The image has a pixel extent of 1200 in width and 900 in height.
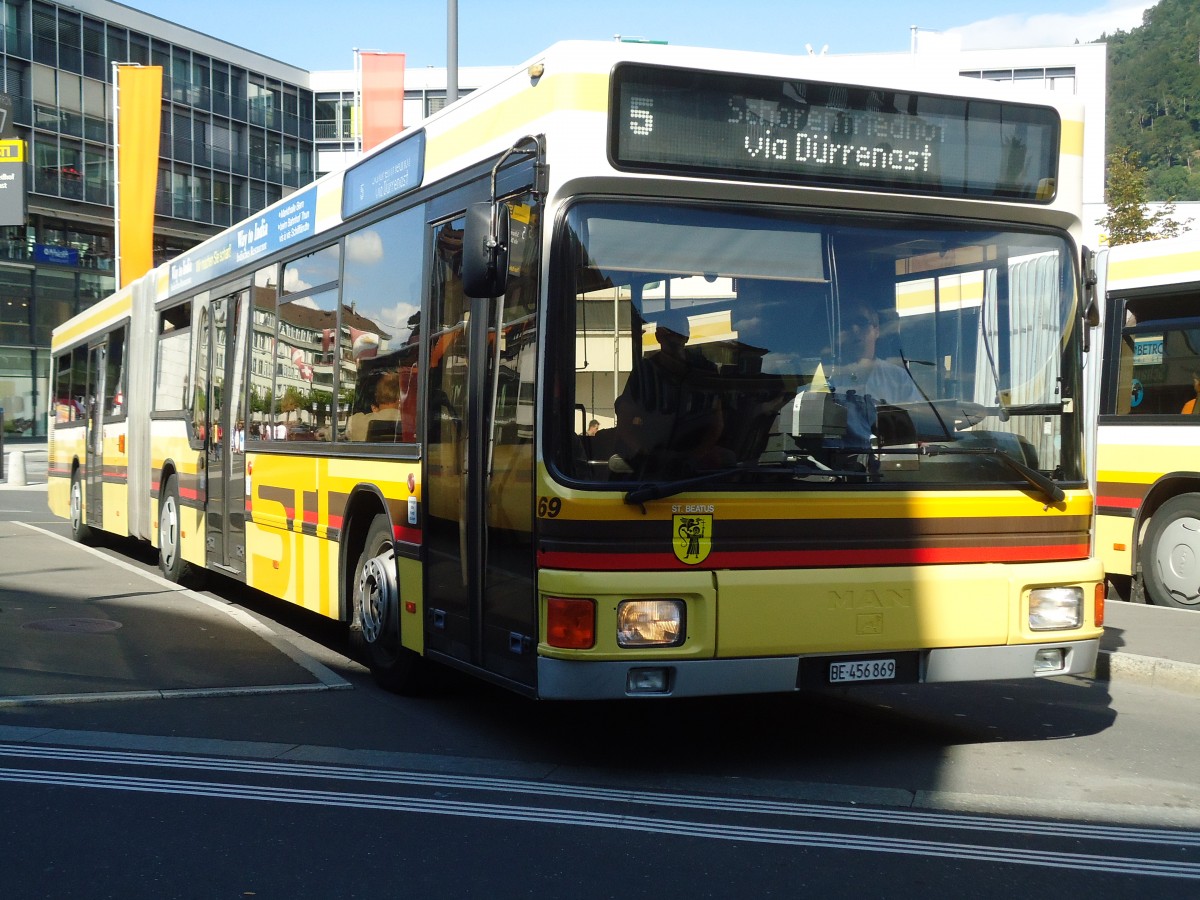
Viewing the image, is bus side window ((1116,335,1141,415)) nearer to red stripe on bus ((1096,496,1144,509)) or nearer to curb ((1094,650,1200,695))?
red stripe on bus ((1096,496,1144,509))

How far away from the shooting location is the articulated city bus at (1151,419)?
12461mm

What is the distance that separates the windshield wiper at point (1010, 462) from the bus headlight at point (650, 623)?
141 centimetres

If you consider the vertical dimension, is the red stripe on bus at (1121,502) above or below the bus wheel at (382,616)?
above

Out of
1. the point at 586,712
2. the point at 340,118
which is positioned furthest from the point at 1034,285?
the point at 340,118

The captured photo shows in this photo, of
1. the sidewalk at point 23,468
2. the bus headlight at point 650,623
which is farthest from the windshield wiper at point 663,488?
the sidewalk at point 23,468

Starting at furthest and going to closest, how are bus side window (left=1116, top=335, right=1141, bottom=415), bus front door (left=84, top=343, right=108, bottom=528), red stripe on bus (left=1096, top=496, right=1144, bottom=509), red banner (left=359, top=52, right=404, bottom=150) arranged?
red banner (left=359, top=52, right=404, bottom=150), bus front door (left=84, top=343, right=108, bottom=528), bus side window (left=1116, top=335, right=1141, bottom=415), red stripe on bus (left=1096, top=496, right=1144, bottom=509)

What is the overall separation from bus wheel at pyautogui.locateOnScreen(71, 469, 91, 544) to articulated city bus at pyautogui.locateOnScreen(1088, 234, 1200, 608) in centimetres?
1259

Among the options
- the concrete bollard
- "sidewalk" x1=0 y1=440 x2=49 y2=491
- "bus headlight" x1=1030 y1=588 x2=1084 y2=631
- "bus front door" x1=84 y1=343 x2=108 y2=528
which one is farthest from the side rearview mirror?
A: the concrete bollard

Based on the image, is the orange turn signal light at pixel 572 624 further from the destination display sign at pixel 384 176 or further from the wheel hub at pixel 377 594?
the destination display sign at pixel 384 176

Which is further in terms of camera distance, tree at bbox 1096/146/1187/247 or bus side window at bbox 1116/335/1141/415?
tree at bbox 1096/146/1187/247

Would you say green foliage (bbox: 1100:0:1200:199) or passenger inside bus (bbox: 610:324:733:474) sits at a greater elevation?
green foliage (bbox: 1100:0:1200:199)

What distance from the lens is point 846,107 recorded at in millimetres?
6793

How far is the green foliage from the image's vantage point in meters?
106

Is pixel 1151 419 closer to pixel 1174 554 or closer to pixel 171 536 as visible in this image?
pixel 1174 554
